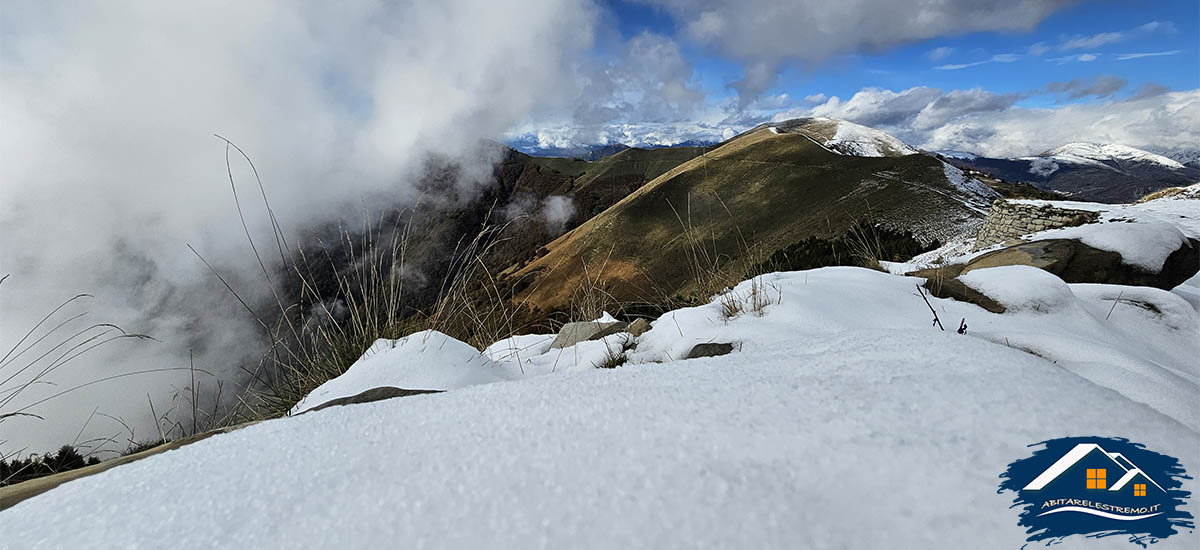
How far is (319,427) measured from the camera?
117 centimetres

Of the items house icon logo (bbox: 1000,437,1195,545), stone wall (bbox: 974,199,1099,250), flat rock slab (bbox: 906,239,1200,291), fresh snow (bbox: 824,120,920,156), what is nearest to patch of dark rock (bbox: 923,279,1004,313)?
flat rock slab (bbox: 906,239,1200,291)

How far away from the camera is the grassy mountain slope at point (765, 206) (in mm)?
28062

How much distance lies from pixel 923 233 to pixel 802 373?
2583 centimetres

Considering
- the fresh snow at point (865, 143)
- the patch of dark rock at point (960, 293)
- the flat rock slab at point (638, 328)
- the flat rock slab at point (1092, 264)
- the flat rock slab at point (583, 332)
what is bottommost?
the flat rock slab at point (1092, 264)

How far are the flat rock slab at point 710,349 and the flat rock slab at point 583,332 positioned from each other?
112cm

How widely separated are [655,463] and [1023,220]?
1515 centimetres

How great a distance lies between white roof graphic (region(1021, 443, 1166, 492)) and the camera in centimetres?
73

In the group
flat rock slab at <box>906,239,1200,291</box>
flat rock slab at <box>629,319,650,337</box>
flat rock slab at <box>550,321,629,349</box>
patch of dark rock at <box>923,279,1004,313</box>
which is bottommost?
flat rock slab at <box>906,239,1200,291</box>

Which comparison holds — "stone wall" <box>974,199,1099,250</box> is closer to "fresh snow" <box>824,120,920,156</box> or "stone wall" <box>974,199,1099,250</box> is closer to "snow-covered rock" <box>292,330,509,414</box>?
"snow-covered rock" <box>292,330,509,414</box>

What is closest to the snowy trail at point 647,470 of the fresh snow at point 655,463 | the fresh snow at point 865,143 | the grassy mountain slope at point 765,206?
the fresh snow at point 655,463

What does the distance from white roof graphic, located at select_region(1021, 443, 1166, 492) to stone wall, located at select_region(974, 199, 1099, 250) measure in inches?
476

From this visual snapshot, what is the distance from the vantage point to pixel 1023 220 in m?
12.0

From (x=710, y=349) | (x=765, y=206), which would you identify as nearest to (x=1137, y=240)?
(x=710, y=349)

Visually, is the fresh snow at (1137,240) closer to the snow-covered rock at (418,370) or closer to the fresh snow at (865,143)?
the snow-covered rock at (418,370)
